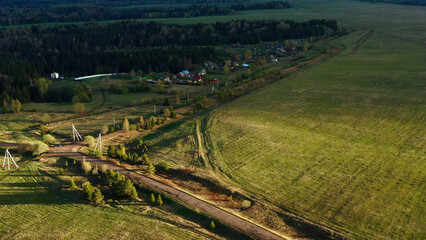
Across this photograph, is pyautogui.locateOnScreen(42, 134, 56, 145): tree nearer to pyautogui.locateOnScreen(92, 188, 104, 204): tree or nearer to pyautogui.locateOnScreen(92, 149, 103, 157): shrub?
pyautogui.locateOnScreen(92, 149, 103, 157): shrub

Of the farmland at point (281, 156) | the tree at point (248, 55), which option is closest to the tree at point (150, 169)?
the farmland at point (281, 156)

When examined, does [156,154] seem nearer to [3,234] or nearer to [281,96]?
[3,234]

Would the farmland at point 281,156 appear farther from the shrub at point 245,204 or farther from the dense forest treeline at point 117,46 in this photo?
the dense forest treeline at point 117,46

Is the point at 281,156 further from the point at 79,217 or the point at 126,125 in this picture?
the point at 126,125

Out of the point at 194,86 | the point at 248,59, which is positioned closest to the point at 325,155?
the point at 194,86

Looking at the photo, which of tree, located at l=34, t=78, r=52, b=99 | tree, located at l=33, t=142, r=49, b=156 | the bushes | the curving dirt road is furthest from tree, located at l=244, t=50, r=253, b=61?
the bushes

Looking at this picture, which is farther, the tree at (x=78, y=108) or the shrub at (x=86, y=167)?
the tree at (x=78, y=108)

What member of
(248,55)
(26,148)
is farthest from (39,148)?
(248,55)
